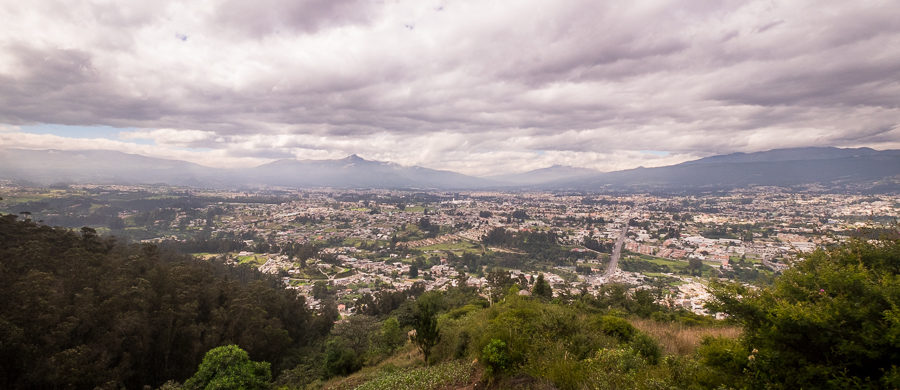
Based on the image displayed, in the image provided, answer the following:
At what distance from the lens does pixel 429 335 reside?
11.5 m

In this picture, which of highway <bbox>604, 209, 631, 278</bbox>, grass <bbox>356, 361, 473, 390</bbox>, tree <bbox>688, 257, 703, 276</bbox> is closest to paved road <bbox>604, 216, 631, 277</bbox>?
highway <bbox>604, 209, 631, 278</bbox>

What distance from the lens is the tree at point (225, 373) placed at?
1088 centimetres

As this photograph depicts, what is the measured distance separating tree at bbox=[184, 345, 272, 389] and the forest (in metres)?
0.04

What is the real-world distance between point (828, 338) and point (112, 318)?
22.2 metres

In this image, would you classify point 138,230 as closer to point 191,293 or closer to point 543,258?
point 191,293

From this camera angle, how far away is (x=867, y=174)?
562 ft

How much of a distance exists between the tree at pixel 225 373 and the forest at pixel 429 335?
4 cm

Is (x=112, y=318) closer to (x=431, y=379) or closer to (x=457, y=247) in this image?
(x=431, y=379)

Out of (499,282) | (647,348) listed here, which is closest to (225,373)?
(647,348)

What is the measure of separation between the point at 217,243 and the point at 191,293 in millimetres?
44650

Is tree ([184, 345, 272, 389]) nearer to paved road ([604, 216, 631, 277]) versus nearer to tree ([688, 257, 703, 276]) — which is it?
paved road ([604, 216, 631, 277])

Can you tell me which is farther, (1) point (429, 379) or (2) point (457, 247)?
(2) point (457, 247)

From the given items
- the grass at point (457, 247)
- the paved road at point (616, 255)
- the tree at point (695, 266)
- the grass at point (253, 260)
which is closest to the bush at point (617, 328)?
the paved road at point (616, 255)

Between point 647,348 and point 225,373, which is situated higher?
point 647,348
